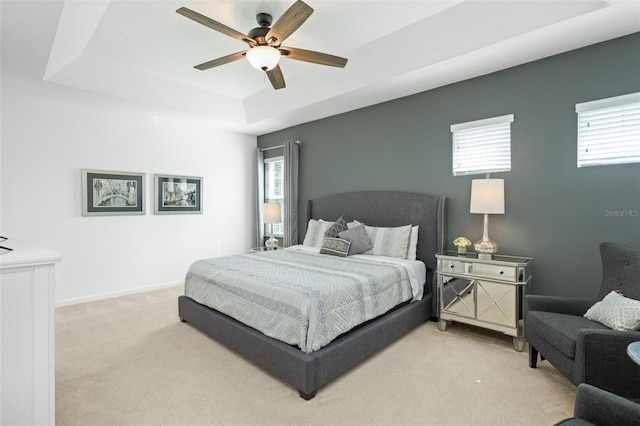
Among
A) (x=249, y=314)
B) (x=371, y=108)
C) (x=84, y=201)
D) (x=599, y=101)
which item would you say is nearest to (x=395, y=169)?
(x=371, y=108)

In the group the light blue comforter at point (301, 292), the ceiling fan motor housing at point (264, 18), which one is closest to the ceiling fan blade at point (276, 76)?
the ceiling fan motor housing at point (264, 18)

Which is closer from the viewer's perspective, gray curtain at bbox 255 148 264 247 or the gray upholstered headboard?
the gray upholstered headboard

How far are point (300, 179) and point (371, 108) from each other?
70.1 inches

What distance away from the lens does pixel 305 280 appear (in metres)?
2.75

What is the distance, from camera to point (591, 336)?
1.98m

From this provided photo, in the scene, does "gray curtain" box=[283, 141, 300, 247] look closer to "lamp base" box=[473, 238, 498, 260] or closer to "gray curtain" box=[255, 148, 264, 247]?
"gray curtain" box=[255, 148, 264, 247]

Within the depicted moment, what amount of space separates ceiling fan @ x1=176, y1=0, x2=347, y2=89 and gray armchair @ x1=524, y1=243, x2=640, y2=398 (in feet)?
8.80

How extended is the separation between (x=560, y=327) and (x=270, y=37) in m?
3.05

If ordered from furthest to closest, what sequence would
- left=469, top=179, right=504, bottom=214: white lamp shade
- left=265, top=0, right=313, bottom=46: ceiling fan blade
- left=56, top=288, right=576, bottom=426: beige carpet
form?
left=469, top=179, right=504, bottom=214: white lamp shade → left=265, top=0, right=313, bottom=46: ceiling fan blade → left=56, top=288, right=576, bottom=426: beige carpet

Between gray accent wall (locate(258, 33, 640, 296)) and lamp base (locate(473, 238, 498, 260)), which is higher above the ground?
gray accent wall (locate(258, 33, 640, 296))

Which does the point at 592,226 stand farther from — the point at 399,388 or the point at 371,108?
the point at 371,108

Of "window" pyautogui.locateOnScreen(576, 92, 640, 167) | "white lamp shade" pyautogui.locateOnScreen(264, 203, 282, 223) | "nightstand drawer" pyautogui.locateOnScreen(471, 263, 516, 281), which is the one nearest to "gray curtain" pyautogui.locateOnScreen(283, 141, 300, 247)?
"white lamp shade" pyautogui.locateOnScreen(264, 203, 282, 223)

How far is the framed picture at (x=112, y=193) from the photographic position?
14.8 ft

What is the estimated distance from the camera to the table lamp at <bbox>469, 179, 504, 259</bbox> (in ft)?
10.5
